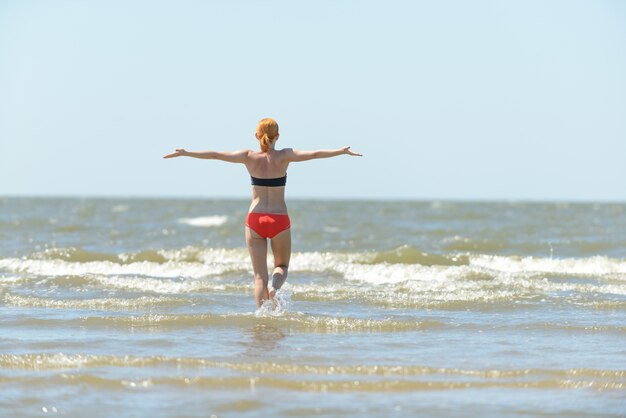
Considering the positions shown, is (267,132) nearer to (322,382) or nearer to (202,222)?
(322,382)

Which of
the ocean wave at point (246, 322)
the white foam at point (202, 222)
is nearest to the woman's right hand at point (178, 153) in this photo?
the ocean wave at point (246, 322)

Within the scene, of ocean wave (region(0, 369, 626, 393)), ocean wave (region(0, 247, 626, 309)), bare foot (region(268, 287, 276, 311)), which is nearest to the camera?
ocean wave (region(0, 369, 626, 393))

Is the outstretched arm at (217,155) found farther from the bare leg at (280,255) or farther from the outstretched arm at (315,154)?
the bare leg at (280,255)

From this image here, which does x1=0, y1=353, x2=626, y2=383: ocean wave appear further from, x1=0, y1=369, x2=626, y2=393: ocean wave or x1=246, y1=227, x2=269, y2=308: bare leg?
x1=246, y1=227, x2=269, y2=308: bare leg

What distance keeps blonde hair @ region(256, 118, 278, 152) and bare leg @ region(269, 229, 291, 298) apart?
822 millimetres

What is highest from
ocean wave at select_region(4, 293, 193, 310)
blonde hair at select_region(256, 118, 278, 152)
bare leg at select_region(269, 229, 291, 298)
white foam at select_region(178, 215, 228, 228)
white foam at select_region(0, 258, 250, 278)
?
blonde hair at select_region(256, 118, 278, 152)

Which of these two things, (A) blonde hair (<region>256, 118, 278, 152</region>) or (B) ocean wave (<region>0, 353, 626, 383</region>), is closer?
(B) ocean wave (<region>0, 353, 626, 383</region>)

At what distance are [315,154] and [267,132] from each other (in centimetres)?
55

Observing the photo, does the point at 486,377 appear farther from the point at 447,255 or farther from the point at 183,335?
the point at 447,255

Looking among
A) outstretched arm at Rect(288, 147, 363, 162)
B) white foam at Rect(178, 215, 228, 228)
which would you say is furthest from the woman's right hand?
white foam at Rect(178, 215, 228, 228)

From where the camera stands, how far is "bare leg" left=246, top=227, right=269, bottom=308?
8.50 meters

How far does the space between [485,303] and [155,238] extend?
15729mm

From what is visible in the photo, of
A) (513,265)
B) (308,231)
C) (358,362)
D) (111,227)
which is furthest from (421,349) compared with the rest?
(111,227)

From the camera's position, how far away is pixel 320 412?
199 inches
